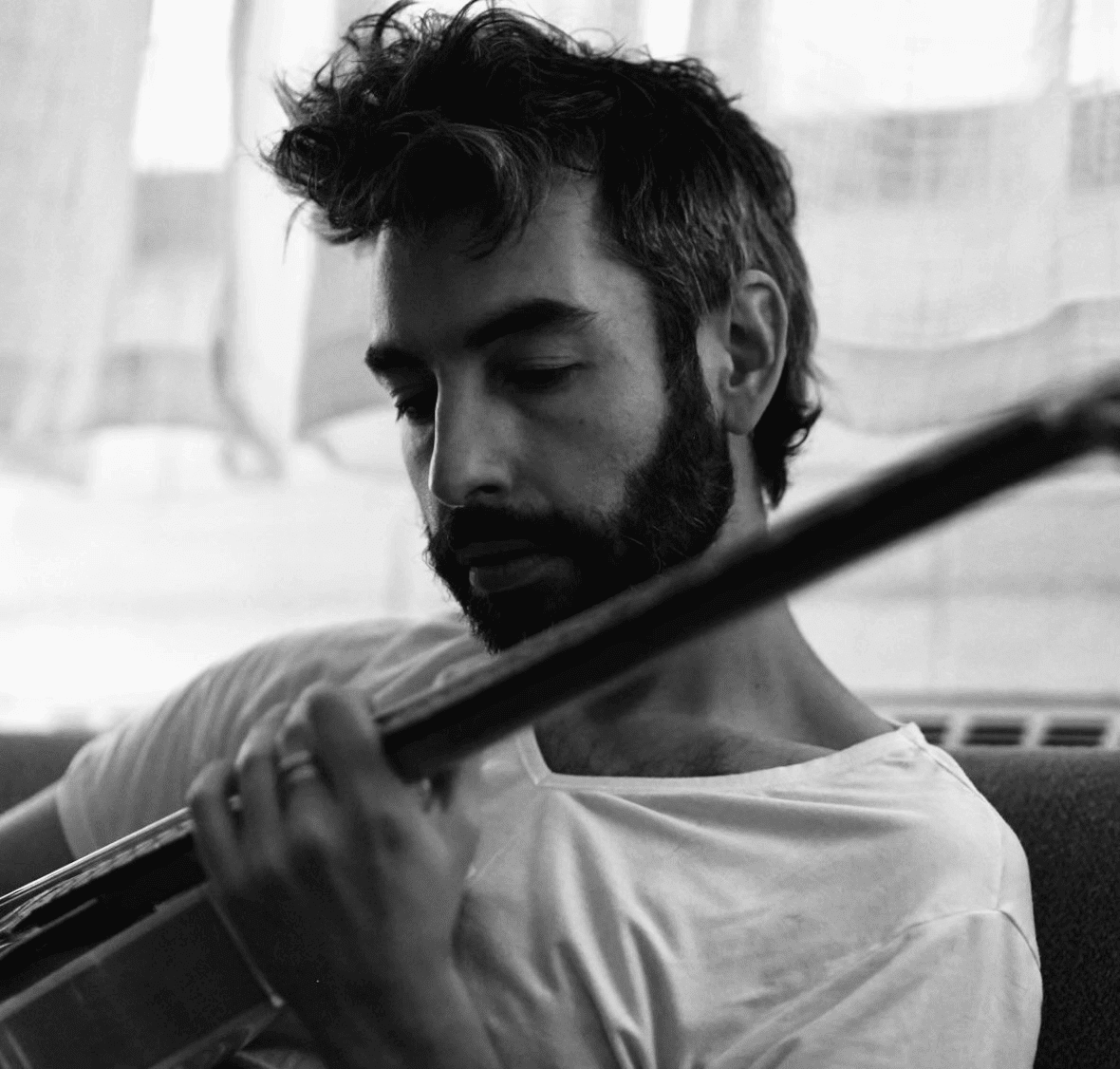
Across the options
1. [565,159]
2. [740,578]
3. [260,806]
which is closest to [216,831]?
[260,806]

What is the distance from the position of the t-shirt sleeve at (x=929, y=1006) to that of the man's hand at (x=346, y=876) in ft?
0.61

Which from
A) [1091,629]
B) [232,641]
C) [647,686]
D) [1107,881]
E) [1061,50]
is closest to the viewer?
[1107,881]

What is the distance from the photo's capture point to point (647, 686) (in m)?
1.12

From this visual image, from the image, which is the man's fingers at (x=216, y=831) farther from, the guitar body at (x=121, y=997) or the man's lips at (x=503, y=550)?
the man's lips at (x=503, y=550)

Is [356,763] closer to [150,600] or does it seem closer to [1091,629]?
[1091,629]

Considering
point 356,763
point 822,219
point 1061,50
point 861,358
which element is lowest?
point 356,763

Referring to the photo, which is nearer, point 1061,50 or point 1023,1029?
point 1023,1029

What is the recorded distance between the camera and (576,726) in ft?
3.57

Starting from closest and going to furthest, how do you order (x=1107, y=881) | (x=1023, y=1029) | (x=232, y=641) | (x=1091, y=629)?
(x=1023, y=1029) → (x=1107, y=881) → (x=1091, y=629) → (x=232, y=641)

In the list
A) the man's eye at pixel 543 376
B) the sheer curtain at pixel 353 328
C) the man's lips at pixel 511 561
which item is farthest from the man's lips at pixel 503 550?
the sheer curtain at pixel 353 328

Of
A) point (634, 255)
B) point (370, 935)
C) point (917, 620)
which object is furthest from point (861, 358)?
point (370, 935)

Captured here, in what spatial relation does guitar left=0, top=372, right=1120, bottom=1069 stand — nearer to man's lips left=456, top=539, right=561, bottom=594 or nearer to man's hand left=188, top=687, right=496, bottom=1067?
man's hand left=188, top=687, right=496, bottom=1067

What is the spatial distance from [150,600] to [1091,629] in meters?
0.99

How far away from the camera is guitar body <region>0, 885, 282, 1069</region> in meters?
0.79
